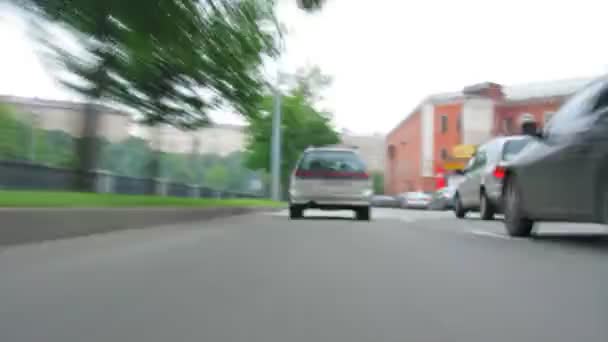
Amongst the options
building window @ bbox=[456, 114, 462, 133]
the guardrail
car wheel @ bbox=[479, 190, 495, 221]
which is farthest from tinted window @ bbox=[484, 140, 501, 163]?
building window @ bbox=[456, 114, 462, 133]

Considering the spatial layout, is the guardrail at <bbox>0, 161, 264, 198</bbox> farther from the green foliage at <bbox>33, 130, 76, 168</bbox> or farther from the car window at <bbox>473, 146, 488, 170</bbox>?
the car window at <bbox>473, 146, 488, 170</bbox>

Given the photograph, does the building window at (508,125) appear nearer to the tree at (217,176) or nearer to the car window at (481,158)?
the tree at (217,176)

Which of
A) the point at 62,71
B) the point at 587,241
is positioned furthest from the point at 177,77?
the point at 587,241

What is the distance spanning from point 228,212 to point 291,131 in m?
28.7

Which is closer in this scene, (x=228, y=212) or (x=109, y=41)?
(x=109, y=41)

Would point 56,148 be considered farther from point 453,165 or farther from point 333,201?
point 453,165

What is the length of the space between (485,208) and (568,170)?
25.1 ft

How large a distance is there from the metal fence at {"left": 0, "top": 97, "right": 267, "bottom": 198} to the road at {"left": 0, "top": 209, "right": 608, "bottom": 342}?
23.5 ft

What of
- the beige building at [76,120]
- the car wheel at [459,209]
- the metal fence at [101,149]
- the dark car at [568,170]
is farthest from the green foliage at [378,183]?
the dark car at [568,170]

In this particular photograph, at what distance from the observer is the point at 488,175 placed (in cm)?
1462

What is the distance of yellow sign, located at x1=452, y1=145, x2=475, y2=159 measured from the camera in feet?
204

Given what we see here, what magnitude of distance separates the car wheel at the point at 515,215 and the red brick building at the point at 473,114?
55478 mm

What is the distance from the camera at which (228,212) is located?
17.0 meters

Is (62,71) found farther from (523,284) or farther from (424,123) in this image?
(424,123)
